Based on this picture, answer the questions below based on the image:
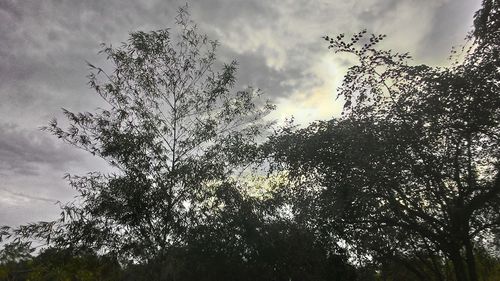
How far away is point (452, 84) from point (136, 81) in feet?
41.7

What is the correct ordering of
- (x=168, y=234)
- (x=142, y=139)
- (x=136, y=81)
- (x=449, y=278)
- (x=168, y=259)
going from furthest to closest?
(x=449, y=278), (x=136, y=81), (x=142, y=139), (x=168, y=234), (x=168, y=259)

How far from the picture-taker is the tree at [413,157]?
13.2 m

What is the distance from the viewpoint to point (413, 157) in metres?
14.3

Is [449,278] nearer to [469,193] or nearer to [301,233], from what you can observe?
[469,193]

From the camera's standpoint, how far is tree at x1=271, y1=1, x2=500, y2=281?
13203mm

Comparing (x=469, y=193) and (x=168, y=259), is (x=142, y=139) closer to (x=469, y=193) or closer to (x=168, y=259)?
(x=168, y=259)

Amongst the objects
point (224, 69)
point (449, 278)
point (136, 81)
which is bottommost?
point (449, 278)

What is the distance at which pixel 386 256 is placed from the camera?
1631 cm

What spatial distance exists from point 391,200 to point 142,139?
10.3 meters

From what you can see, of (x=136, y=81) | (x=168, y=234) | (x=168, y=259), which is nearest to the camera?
(x=168, y=259)

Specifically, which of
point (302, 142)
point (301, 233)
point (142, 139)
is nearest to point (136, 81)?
point (142, 139)

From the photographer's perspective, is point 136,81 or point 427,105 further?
point 136,81

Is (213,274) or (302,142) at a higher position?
(302,142)

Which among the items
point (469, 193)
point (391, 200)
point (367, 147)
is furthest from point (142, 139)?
point (469, 193)
